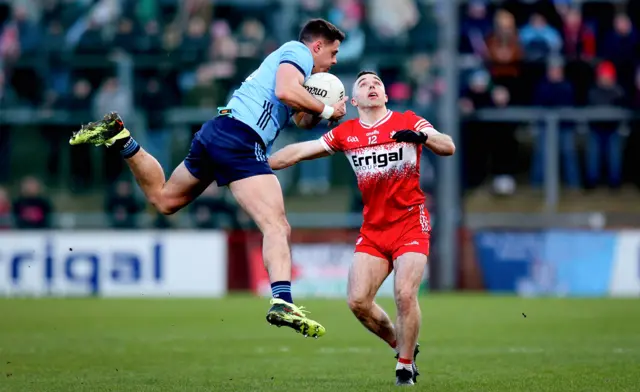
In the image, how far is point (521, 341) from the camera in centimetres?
1405

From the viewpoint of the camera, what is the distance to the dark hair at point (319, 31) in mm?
10219

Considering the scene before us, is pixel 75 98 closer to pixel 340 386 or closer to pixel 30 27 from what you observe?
pixel 30 27

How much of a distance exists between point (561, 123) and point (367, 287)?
13.4 metres

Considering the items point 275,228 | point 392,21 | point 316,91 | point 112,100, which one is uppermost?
point 392,21

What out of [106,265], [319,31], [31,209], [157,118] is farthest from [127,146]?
[31,209]

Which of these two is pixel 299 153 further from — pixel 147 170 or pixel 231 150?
pixel 147 170

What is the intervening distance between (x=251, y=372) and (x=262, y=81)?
246 cm

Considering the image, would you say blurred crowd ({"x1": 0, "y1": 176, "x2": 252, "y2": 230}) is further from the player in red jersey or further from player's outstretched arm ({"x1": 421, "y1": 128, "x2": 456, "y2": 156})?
player's outstretched arm ({"x1": 421, "y1": 128, "x2": 456, "y2": 156})

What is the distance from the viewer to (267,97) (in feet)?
33.1

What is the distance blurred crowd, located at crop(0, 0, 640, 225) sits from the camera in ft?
74.0

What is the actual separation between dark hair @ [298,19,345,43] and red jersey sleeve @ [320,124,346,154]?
0.73m

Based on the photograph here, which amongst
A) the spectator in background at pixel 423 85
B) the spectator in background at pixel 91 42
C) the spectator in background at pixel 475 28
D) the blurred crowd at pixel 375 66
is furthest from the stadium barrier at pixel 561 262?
the spectator in background at pixel 91 42

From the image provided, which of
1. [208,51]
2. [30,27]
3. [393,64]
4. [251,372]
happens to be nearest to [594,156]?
[393,64]

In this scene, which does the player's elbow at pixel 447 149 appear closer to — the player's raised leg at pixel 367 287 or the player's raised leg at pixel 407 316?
the player's raised leg at pixel 407 316
